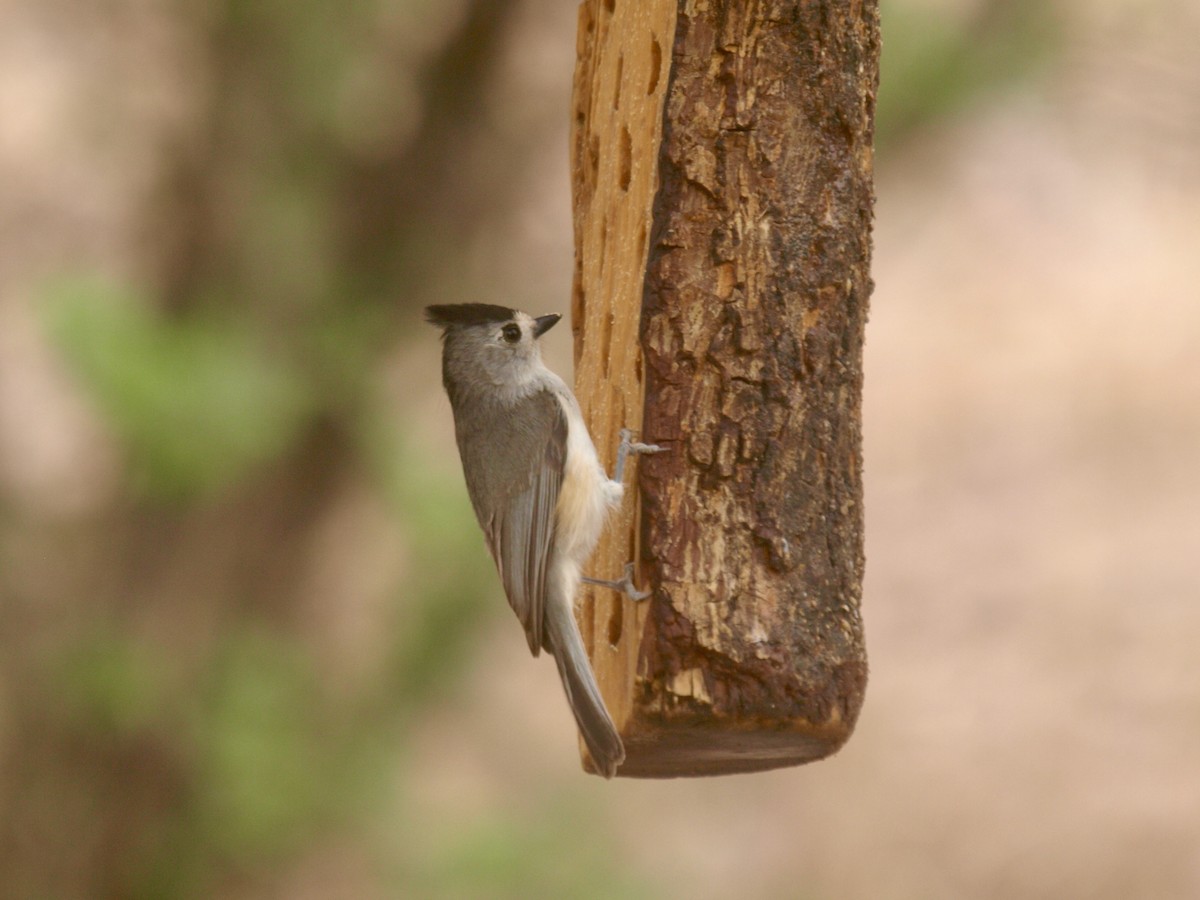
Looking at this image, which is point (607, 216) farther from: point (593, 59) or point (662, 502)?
point (662, 502)

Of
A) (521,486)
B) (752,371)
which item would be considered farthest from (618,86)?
(521,486)

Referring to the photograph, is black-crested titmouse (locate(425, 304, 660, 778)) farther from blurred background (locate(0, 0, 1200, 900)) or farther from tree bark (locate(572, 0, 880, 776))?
blurred background (locate(0, 0, 1200, 900))

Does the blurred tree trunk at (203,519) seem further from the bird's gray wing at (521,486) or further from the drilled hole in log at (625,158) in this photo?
the drilled hole in log at (625,158)

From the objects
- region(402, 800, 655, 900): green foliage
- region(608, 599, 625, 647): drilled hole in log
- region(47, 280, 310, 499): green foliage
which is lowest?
region(402, 800, 655, 900): green foliage

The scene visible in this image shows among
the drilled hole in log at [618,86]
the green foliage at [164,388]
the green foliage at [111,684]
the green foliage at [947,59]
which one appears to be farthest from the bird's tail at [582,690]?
the green foliage at [947,59]

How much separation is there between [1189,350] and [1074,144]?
10.4 feet

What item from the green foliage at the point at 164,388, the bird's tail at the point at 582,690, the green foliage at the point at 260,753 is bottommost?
the green foliage at the point at 260,753

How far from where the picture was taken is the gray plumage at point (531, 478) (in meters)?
2.89

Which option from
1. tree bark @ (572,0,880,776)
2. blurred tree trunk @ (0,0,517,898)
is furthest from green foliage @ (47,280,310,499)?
tree bark @ (572,0,880,776)

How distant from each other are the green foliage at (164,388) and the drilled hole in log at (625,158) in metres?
1.68

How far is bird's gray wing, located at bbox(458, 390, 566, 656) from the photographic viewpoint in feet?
10.2

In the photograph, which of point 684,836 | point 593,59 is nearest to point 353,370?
point 593,59

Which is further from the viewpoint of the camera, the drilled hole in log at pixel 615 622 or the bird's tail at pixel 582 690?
the drilled hole in log at pixel 615 622

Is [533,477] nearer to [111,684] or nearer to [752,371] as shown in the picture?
[752,371]
